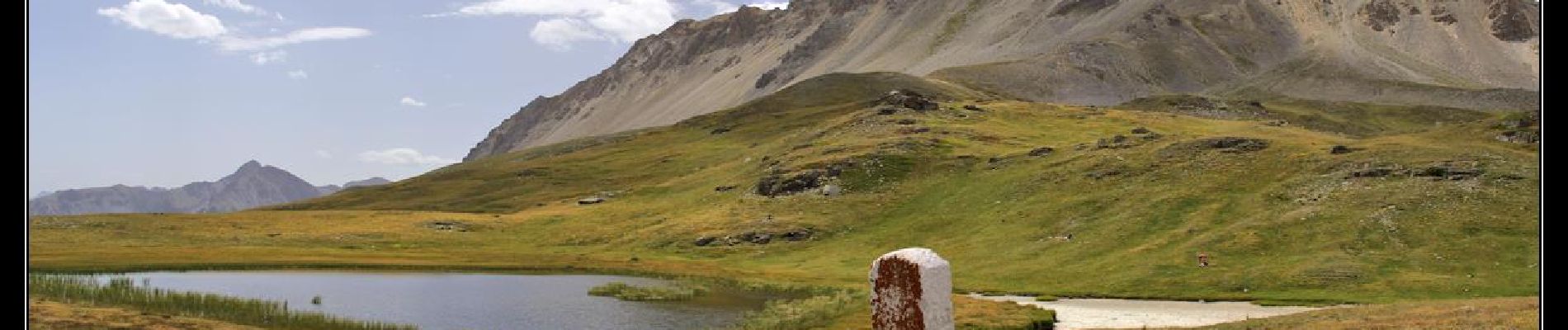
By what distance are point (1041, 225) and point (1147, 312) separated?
1680 inches

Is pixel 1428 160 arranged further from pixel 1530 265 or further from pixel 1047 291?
pixel 1047 291

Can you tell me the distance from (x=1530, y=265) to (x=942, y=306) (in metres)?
60.8

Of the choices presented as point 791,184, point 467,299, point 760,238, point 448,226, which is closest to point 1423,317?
point 467,299

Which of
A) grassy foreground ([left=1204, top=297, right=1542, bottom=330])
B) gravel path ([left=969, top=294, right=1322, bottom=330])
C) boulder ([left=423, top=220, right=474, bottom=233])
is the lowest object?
boulder ([left=423, top=220, right=474, bottom=233])

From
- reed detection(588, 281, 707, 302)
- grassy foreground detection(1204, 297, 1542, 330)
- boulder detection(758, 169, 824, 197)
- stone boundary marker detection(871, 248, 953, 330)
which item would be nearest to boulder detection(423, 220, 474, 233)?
boulder detection(758, 169, 824, 197)

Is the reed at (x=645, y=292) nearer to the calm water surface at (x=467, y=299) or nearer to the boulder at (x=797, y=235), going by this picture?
the calm water surface at (x=467, y=299)

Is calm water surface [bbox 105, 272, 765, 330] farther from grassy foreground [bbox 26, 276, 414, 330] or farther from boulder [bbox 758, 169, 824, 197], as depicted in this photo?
boulder [bbox 758, 169, 824, 197]

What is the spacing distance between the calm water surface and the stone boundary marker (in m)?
38.8

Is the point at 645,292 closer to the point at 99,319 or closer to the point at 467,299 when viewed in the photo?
the point at 467,299

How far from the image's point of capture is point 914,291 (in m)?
17.8

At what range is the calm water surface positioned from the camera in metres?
58.2

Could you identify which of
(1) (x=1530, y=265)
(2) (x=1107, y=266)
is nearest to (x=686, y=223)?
(2) (x=1107, y=266)

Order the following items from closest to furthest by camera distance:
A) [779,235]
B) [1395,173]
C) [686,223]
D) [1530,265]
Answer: [1530,265] < [1395,173] < [779,235] < [686,223]

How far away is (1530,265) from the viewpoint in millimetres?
65125
